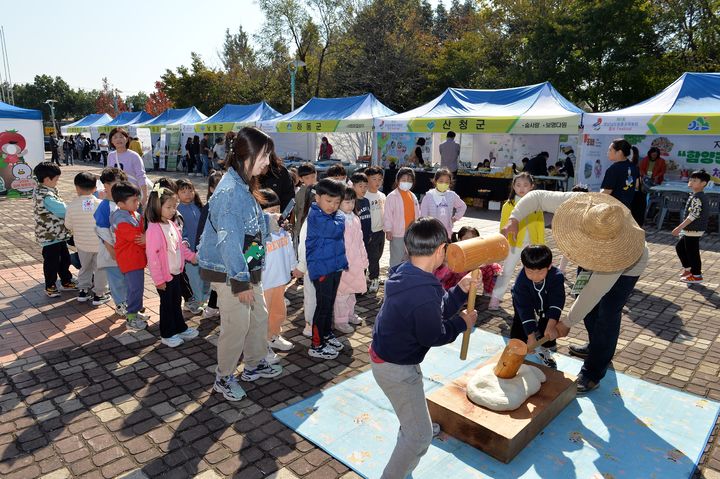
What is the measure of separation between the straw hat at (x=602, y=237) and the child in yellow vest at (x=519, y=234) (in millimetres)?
2023

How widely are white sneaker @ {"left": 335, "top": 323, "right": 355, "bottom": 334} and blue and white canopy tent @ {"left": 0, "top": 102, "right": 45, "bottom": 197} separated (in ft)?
48.2

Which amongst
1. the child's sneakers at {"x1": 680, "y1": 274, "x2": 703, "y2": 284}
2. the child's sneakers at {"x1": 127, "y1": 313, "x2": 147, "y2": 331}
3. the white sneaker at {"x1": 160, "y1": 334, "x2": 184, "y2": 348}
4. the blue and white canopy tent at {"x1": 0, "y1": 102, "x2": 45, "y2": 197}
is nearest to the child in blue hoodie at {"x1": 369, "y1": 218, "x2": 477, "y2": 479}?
the white sneaker at {"x1": 160, "y1": 334, "x2": 184, "y2": 348}

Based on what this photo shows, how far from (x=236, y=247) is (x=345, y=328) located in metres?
→ 2.39

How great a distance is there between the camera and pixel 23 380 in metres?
4.32

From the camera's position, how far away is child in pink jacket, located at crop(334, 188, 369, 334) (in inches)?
208

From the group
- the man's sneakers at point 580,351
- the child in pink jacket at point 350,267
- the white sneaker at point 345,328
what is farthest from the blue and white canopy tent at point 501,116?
the white sneaker at point 345,328

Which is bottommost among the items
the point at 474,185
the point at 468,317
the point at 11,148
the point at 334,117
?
the point at 474,185

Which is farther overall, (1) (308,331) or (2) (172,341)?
(1) (308,331)

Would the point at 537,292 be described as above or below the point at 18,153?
below

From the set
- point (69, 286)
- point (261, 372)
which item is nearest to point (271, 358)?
point (261, 372)

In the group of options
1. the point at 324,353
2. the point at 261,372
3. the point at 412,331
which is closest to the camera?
the point at 412,331

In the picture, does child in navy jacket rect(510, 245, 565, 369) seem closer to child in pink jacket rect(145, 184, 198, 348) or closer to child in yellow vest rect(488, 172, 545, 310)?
child in yellow vest rect(488, 172, 545, 310)

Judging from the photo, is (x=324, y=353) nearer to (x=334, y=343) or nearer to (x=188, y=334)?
(x=334, y=343)

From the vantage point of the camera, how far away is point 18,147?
50.5 ft
